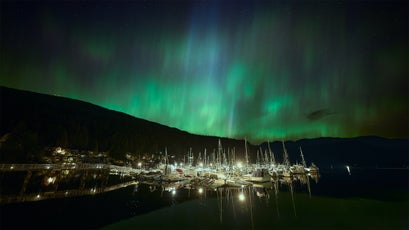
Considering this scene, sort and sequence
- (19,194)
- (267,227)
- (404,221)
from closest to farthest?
(267,227) < (404,221) < (19,194)

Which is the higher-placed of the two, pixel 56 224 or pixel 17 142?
pixel 17 142

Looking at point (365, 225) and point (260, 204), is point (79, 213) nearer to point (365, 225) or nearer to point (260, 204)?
point (260, 204)

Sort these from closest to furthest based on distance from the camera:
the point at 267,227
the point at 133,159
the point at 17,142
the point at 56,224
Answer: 1. the point at 56,224
2. the point at 267,227
3. the point at 17,142
4. the point at 133,159

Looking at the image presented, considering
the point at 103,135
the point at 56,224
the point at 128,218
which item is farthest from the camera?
the point at 103,135

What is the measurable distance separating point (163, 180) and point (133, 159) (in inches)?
Result: 2717

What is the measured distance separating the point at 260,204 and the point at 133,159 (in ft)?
338

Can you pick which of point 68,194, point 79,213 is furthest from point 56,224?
point 68,194

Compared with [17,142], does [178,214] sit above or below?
below

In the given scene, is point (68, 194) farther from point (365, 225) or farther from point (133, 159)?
point (133, 159)

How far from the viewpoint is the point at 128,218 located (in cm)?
2233

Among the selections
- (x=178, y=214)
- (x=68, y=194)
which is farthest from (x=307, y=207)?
(x=68, y=194)

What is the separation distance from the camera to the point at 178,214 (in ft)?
82.6

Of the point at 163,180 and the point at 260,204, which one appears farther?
the point at 163,180

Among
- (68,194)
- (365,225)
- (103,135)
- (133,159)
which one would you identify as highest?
(103,135)
